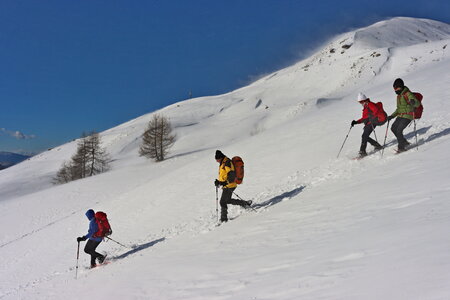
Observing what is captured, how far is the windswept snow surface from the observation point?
4223 mm

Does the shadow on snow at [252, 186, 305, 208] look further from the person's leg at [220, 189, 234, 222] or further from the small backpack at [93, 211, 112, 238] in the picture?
the small backpack at [93, 211, 112, 238]

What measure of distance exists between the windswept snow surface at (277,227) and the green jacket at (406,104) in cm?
127

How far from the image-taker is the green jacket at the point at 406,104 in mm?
11414

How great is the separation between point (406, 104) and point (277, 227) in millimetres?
6926

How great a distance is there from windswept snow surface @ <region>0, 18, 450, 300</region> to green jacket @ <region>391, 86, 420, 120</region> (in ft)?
4.15

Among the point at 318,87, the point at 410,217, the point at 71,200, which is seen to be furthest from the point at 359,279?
the point at 318,87

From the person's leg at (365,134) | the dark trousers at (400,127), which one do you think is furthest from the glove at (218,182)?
the dark trousers at (400,127)

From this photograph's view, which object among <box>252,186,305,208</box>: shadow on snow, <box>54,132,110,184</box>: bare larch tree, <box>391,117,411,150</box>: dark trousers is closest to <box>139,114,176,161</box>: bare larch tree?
<box>54,132,110,184</box>: bare larch tree

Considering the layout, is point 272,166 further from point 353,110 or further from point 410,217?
point 410,217

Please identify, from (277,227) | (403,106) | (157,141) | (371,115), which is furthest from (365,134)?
(157,141)

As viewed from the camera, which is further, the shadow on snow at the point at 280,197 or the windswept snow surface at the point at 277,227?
the shadow on snow at the point at 280,197

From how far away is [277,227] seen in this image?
26.7 feet

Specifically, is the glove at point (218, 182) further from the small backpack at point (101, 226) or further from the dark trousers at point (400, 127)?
the dark trousers at point (400, 127)

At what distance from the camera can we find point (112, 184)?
115 feet
